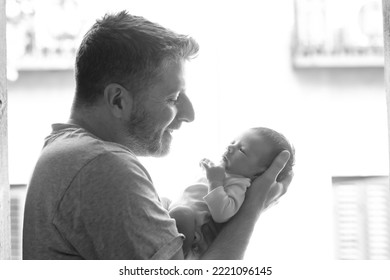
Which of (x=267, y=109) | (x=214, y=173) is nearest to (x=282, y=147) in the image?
(x=214, y=173)

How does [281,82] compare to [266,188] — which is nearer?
[266,188]

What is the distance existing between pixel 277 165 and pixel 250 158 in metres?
0.07

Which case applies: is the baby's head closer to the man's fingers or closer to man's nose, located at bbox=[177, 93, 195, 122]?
the man's fingers

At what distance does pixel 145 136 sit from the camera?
46.0 inches

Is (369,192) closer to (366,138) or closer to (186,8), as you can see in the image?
(366,138)

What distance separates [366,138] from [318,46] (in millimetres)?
482

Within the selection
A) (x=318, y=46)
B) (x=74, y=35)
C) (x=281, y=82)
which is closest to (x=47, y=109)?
(x=74, y=35)

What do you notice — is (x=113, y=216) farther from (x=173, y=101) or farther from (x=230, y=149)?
(x=230, y=149)

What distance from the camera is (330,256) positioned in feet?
7.79

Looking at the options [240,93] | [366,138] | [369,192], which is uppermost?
[240,93]

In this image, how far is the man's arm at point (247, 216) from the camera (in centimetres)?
115

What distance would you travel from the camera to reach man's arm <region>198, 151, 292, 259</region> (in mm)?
1154

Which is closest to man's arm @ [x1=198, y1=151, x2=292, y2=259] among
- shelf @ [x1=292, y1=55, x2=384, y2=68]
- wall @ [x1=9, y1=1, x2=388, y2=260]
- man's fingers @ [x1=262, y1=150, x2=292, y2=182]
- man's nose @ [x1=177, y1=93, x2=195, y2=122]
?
man's fingers @ [x1=262, y1=150, x2=292, y2=182]

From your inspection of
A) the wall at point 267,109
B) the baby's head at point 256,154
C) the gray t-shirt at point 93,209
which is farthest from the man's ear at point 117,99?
the wall at point 267,109
